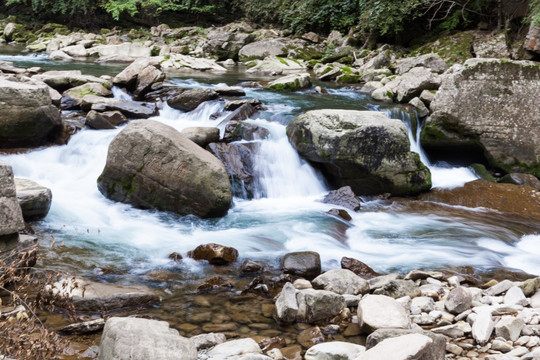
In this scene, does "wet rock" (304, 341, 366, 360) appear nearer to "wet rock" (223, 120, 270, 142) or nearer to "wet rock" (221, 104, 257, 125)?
"wet rock" (223, 120, 270, 142)

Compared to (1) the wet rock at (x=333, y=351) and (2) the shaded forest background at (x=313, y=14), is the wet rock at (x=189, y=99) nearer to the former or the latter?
(2) the shaded forest background at (x=313, y=14)

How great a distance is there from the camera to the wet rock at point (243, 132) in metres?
8.59

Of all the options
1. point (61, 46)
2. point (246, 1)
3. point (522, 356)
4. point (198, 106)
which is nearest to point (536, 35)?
point (198, 106)

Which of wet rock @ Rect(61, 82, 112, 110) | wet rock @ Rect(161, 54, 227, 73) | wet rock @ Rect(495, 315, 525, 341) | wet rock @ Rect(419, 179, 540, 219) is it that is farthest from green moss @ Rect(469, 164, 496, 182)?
wet rock @ Rect(161, 54, 227, 73)

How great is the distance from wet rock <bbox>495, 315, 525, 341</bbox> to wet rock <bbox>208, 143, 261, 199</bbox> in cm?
458

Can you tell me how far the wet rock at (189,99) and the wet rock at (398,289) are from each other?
683cm

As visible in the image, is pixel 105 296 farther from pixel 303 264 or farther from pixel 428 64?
pixel 428 64

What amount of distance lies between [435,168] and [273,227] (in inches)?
163

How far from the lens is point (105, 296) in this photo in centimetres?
413

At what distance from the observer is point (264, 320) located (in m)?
4.15

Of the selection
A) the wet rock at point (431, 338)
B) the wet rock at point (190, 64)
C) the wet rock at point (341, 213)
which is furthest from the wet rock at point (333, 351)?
the wet rock at point (190, 64)

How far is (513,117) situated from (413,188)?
242 cm

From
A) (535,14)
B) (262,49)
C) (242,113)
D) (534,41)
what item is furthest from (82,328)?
(262,49)

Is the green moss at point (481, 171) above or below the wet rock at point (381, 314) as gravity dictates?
above
